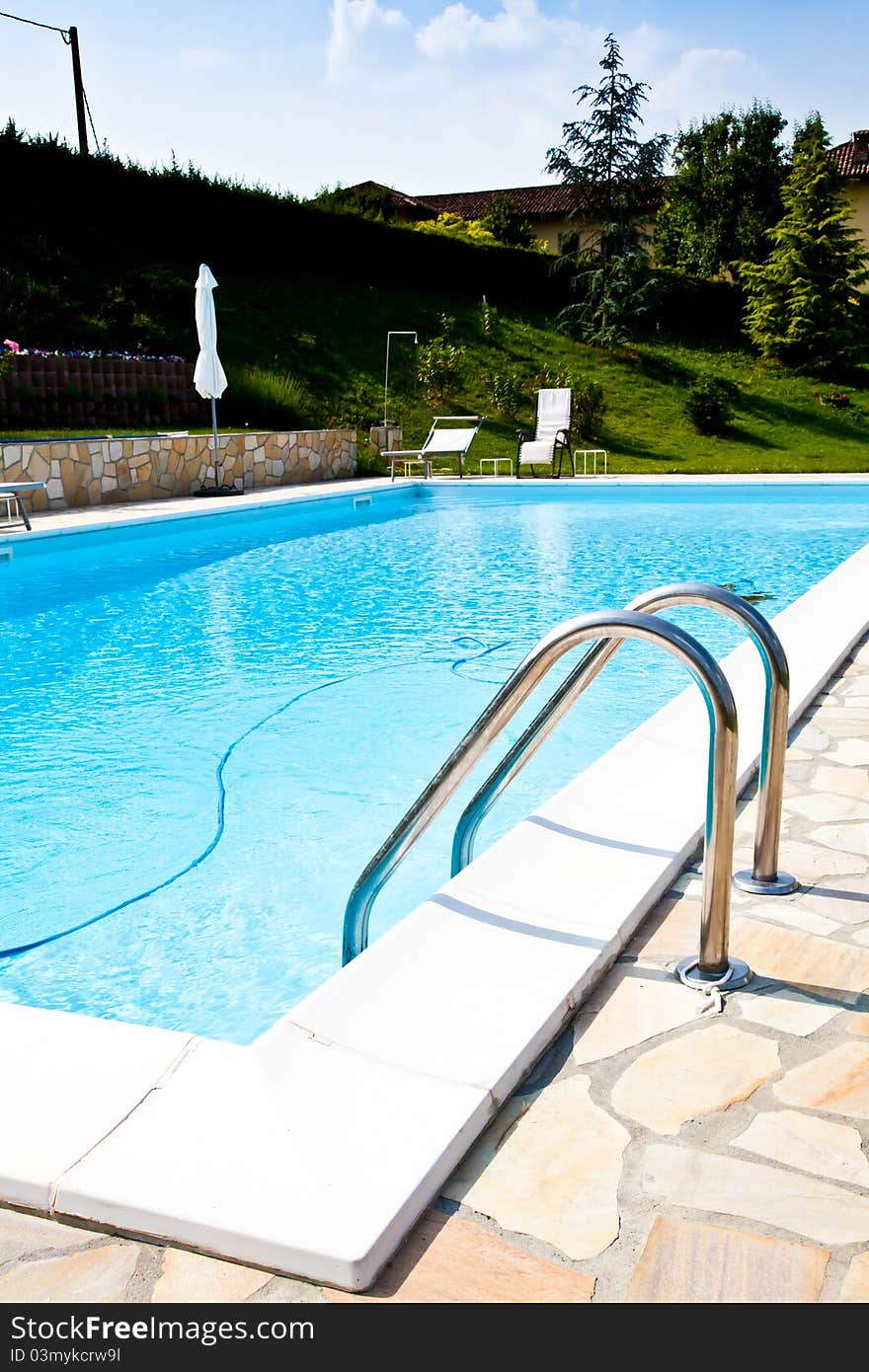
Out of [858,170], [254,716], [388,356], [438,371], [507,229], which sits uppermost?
[858,170]

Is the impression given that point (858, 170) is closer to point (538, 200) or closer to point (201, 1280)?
point (538, 200)

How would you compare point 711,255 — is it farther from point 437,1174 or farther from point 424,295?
point 437,1174

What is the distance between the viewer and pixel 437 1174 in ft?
5.24

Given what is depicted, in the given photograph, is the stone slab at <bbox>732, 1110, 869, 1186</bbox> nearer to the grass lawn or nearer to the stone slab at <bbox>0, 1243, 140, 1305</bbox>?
the stone slab at <bbox>0, 1243, 140, 1305</bbox>

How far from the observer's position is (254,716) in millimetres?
5270

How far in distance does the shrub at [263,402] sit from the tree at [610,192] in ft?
23.2

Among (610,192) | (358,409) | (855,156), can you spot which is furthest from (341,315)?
(855,156)

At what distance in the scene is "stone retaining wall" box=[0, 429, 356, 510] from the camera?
38.7 ft

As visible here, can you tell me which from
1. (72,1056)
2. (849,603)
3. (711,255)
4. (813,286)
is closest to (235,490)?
(849,603)

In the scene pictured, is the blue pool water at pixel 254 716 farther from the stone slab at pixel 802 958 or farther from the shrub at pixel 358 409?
the shrub at pixel 358 409

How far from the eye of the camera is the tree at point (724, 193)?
28094 millimetres

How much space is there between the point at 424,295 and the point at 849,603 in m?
18.5

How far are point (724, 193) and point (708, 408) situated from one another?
13.6 m

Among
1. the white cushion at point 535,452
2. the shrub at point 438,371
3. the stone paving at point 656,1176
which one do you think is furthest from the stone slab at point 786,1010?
the shrub at point 438,371
